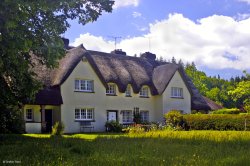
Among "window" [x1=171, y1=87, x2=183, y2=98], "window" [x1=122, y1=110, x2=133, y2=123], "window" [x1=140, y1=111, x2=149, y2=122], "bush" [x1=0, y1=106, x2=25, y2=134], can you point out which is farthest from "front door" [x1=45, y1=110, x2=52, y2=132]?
"window" [x1=171, y1=87, x2=183, y2=98]

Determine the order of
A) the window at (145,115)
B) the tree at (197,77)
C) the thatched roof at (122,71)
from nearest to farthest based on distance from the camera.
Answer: the thatched roof at (122,71), the window at (145,115), the tree at (197,77)

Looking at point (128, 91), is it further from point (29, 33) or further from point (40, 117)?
point (29, 33)

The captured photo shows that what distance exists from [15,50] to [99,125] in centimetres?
2439

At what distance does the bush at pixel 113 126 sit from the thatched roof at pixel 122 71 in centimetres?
380

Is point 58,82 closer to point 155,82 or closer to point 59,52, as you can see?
point 155,82

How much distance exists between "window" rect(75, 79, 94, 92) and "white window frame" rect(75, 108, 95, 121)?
192 cm

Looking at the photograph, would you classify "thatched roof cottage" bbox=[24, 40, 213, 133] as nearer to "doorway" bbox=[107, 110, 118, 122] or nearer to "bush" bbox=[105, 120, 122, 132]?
"doorway" bbox=[107, 110, 118, 122]

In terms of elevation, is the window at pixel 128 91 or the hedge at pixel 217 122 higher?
the window at pixel 128 91

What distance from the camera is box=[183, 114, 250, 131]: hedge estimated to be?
3619 centimetres

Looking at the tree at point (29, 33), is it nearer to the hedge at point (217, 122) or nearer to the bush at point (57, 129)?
the bush at point (57, 129)

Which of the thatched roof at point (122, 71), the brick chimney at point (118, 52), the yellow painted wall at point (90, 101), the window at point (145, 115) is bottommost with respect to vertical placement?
the window at point (145, 115)

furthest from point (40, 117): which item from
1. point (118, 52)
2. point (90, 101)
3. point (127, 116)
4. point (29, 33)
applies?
point (29, 33)

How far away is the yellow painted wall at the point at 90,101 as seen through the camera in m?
36.4

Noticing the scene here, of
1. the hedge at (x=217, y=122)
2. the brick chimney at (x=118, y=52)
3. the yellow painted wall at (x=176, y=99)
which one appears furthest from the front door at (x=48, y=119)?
Answer: the brick chimney at (x=118, y=52)
